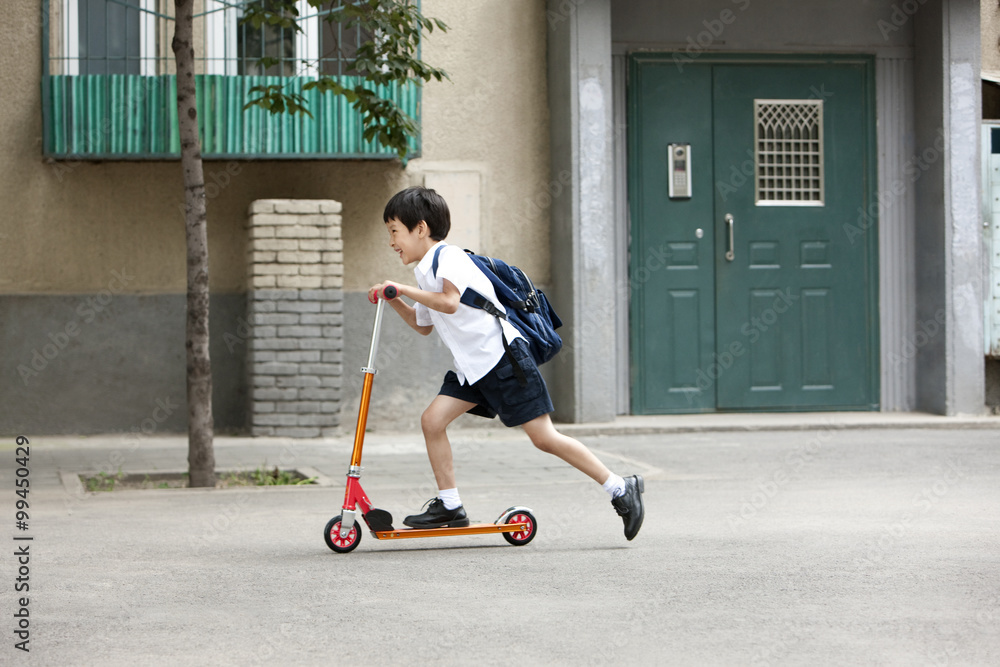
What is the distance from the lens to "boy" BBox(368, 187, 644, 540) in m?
5.20

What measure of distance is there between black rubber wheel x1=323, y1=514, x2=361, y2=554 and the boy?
0.73 feet

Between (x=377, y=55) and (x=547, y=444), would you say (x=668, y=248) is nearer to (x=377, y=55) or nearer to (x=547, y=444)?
(x=377, y=55)

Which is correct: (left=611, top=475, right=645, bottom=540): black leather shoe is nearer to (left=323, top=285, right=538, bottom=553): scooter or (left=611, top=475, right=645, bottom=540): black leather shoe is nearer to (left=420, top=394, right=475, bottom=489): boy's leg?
(left=323, top=285, right=538, bottom=553): scooter

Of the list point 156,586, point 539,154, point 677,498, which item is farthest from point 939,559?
point 539,154

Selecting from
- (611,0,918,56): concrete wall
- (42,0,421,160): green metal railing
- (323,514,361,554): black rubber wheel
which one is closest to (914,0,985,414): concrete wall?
(611,0,918,56): concrete wall

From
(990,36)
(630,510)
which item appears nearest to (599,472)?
(630,510)

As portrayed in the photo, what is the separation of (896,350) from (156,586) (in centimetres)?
868

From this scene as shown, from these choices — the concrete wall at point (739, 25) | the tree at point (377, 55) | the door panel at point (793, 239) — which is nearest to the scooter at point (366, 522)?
the tree at point (377, 55)

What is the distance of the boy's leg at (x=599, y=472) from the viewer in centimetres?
527

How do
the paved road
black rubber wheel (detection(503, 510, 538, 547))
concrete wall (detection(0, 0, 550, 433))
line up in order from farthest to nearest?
1. concrete wall (detection(0, 0, 550, 433))
2. black rubber wheel (detection(503, 510, 538, 547))
3. the paved road

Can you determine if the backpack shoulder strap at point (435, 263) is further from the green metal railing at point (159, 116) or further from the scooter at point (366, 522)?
the green metal railing at point (159, 116)

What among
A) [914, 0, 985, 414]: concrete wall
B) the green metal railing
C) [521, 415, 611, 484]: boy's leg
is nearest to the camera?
[521, 415, 611, 484]: boy's leg

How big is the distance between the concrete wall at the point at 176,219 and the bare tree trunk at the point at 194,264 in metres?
3.18

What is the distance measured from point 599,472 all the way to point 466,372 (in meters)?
0.72
